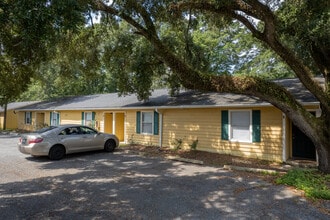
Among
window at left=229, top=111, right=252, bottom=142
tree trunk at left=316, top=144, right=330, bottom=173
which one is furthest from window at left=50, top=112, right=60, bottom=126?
tree trunk at left=316, top=144, right=330, bottom=173

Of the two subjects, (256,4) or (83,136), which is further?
(83,136)

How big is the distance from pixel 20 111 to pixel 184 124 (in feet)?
76.0

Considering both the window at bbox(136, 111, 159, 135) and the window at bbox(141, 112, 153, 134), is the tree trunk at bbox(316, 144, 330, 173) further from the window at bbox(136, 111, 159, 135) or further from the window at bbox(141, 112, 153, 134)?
the window at bbox(141, 112, 153, 134)

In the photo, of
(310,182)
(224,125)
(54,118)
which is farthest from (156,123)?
(54,118)

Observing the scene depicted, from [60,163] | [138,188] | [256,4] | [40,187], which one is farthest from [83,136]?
[256,4]

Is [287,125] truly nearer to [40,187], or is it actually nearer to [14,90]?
[40,187]

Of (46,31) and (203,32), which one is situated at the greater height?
(203,32)

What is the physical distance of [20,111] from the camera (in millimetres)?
27641

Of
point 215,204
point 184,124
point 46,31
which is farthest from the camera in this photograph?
point 184,124

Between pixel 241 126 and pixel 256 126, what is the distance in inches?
27.7

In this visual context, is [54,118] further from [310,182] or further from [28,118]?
[310,182]

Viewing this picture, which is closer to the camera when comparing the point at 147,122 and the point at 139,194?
the point at 139,194

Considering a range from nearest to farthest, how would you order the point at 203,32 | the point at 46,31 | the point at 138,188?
the point at 46,31 → the point at 138,188 → the point at 203,32

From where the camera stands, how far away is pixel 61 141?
409 inches
